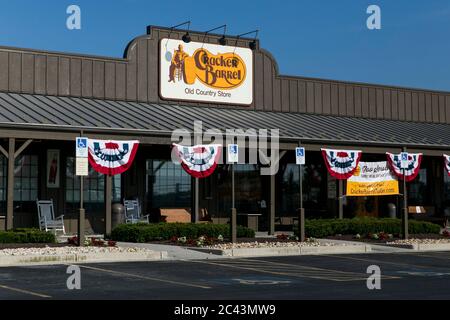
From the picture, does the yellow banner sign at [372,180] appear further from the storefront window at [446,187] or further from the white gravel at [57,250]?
the white gravel at [57,250]

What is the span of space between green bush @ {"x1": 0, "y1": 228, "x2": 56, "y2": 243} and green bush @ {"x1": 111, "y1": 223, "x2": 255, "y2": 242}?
2.63m

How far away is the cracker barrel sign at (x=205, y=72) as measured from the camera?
1153 inches

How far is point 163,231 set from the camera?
22.8 meters

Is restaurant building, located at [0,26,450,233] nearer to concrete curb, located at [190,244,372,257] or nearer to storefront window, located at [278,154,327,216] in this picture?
storefront window, located at [278,154,327,216]

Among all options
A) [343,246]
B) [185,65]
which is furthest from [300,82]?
[343,246]

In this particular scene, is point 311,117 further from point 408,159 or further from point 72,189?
point 72,189

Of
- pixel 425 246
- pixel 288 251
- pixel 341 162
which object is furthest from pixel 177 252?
pixel 341 162

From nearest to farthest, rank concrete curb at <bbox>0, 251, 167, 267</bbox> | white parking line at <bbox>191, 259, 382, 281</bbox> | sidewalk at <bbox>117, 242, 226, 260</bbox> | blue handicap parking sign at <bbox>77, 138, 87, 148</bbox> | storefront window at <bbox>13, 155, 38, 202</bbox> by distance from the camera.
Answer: white parking line at <bbox>191, 259, 382, 281</bbox> < concrete curb at <bbox>0, 251, 167, 267</bbox> < sidewalk at <bbox>117, 242, 226, 260</bbox> < blue handicap parking sign at <bbox>77, 138, 87, 148</bbox> < storefront window at <bbox>13, 155, 38, 202</bbox>

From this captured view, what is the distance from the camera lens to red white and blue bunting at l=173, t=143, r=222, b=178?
24781 millimetres

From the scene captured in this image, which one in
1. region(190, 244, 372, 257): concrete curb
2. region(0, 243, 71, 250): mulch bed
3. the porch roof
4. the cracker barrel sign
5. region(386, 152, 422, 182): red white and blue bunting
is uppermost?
the cracker barrel sign

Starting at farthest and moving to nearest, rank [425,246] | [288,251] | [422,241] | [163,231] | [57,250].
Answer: [422,241] → [425,246] → [163,231] → [288,251] → [57,250]

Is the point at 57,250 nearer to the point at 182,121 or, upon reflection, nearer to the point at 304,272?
the point at 304,272

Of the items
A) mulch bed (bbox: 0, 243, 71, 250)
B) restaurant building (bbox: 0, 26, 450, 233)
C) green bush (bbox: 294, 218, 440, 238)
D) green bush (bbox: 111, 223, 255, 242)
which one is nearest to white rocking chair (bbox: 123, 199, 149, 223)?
restaurant building (bbox: 0, 26, 450, 233)

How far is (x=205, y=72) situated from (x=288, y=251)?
11.0 metres
